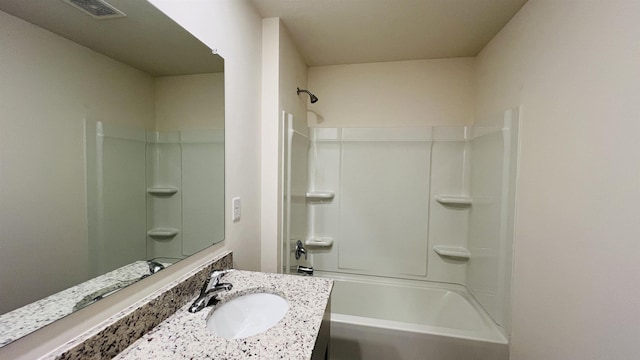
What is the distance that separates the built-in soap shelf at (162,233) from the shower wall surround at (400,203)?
1439mm

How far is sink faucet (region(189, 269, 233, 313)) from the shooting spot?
0.86 m

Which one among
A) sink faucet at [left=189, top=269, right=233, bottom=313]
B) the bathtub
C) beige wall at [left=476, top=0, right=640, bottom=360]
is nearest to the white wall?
sink faucet at [left=189, top=269, right=233, bottom=313]

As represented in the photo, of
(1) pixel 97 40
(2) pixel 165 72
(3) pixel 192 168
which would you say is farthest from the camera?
(3) pixel 192 168

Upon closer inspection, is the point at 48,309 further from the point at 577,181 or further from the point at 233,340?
the point at 577,181

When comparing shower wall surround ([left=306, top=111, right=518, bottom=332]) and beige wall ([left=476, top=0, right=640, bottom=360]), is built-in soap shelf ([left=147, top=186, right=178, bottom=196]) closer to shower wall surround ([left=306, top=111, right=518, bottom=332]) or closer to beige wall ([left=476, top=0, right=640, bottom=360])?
shower wall surround ([left=306, top=111, right=518, bottom=332])

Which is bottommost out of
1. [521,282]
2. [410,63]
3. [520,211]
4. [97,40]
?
[521,282]

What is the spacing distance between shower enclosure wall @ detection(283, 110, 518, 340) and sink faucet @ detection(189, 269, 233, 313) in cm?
82

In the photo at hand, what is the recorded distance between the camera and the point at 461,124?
208cm

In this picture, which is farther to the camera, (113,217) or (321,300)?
(321,300)

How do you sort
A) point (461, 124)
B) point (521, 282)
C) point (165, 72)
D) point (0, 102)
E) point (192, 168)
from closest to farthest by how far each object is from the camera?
point (0, 102), point (165, 72), point (192, 168), point (521, 282), point (461, 124)

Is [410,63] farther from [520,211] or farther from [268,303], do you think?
[268,303]

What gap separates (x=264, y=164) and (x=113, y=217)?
0.89 meters

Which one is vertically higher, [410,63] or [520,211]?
[410,63]

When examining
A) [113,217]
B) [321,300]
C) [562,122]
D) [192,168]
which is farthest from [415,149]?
[113,217]
